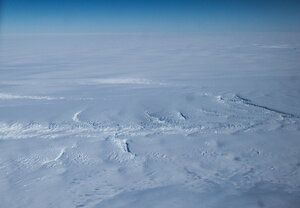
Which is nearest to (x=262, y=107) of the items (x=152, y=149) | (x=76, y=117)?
(x=152, y=149)

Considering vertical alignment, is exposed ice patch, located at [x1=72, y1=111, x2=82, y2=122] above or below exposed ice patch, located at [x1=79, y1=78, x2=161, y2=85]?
below

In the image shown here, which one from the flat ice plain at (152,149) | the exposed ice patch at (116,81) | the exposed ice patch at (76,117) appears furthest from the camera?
the exposed ice patch at (116,81)

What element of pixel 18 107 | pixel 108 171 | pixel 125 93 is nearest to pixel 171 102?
pixel 125 93

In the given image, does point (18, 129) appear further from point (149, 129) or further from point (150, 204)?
point (150, 204)

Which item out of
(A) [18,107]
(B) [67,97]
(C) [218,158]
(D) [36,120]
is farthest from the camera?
(B) [67,97]

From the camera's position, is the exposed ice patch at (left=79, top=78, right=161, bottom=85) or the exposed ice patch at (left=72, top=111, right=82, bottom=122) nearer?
the exposed ice patch at (left=72, top=111, right=82, bottom=122)

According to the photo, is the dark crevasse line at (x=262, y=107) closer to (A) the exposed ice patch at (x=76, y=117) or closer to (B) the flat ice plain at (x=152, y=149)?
(B) the flat ice plain at (x=152, y=149)

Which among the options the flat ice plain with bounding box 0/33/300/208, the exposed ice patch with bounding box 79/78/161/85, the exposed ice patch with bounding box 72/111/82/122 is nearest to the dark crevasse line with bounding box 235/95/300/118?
the flat ice plain with bounding box 0/33/300/208

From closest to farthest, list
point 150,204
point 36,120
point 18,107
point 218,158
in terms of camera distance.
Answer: point 150,204 → point 218,158 → point 36,120 → point 18,107

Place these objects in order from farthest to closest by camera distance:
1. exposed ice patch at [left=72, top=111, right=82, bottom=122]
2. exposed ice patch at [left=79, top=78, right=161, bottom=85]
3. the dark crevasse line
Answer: exposed ice patch at [left=79, top=78, right=161, bottom=85] < exposed ice patch at [left=72, top=111, right=82, bottom=122] < the dark crevasse line

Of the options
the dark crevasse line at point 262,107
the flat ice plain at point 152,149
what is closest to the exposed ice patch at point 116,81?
the flat ice plain at point 152,149

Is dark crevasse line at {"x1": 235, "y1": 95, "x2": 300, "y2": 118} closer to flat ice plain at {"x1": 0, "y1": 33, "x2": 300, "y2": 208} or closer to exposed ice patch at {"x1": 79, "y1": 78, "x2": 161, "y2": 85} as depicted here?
flat ice plain at {"x1": 0, "y1": 33, "x2": 300, "y2": 208}
